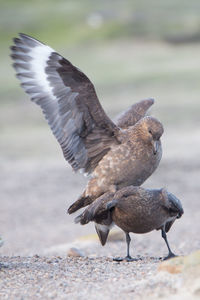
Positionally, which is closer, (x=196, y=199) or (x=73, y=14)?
(x=196, y=199)

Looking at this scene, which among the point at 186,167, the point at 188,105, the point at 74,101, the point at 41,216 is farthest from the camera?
the point at 188,105

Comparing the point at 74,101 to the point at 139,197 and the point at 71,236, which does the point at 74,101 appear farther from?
the point at 71,236

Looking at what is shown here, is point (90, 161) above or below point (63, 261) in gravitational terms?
above

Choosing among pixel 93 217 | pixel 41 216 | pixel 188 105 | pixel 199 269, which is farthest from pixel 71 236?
pixel 188 105

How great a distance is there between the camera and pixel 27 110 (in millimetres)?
18547

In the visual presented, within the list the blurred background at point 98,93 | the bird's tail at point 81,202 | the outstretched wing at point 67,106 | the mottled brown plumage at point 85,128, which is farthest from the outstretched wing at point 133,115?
the blurred background at point 98,93

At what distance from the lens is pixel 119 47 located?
2625 cm

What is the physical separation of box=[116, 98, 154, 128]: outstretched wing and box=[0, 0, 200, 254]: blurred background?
1458mm

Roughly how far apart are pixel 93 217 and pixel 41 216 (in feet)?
14.5

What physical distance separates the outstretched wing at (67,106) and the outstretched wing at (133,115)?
69 centimetres

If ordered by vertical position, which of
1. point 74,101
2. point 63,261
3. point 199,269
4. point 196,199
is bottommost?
point 196,199

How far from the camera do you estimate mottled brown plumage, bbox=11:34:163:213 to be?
648 centimetres

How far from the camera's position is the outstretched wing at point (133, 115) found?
24.5ft

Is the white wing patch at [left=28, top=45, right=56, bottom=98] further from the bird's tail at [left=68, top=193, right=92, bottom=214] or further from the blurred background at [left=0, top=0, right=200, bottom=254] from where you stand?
the blurred background at [left=0, top=0, right=200, bottom=254]
